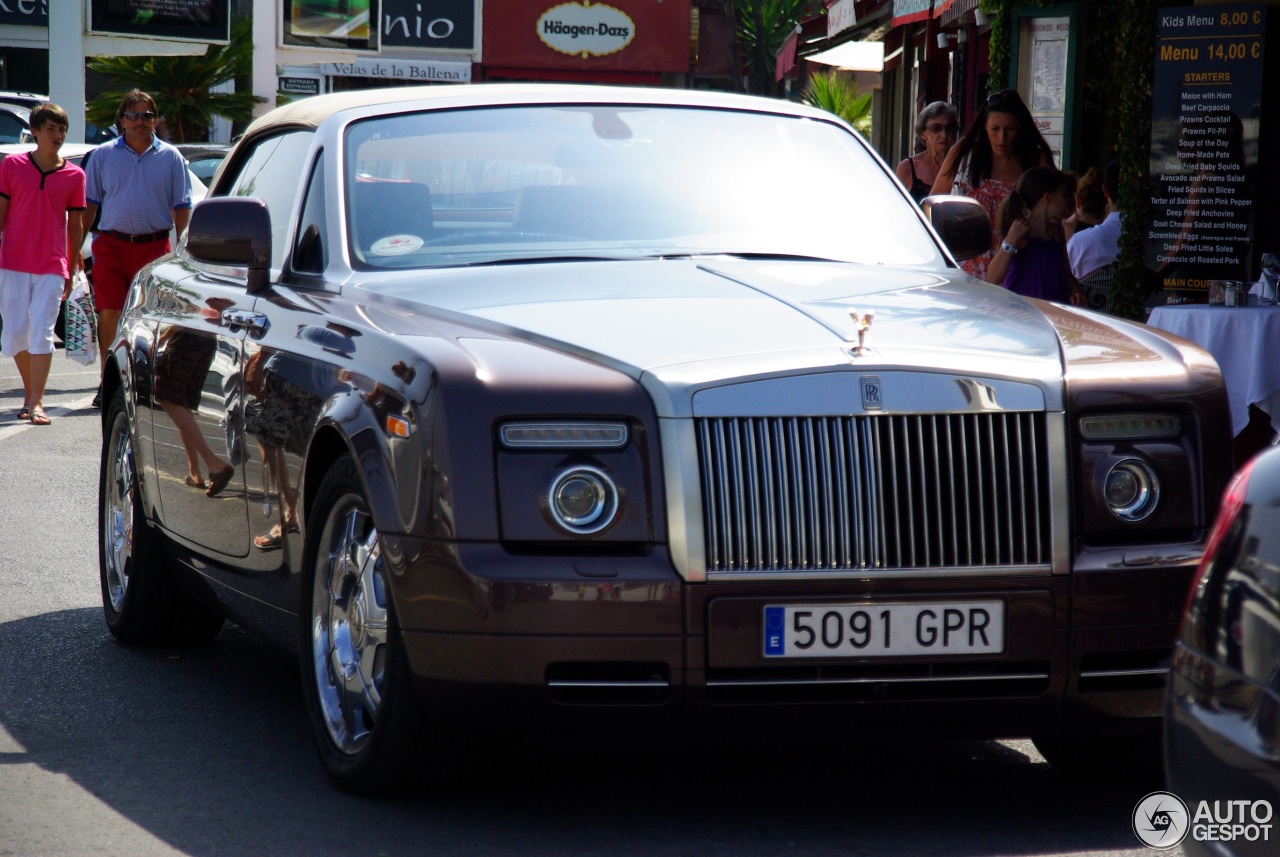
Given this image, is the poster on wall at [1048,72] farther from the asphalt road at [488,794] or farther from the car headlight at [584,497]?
the car headlight at [584,497]

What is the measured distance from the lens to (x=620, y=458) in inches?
155

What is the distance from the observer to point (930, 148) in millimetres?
12023

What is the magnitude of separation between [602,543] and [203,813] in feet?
3.91

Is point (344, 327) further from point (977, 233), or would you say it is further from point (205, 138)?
point (205, 138)

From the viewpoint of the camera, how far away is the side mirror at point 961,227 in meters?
5.73

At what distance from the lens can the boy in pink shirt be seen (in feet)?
41.4

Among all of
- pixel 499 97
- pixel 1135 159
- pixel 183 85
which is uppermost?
pixel 499 97

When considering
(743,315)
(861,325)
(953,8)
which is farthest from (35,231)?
(861,325)

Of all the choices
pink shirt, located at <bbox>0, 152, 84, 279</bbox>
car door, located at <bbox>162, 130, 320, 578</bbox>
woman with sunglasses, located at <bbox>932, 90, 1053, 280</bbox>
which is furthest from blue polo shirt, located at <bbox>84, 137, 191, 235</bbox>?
car door, located at <bbox>162, 130, 320, 578</bbox>

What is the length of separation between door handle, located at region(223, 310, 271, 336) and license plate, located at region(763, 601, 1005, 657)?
178cm

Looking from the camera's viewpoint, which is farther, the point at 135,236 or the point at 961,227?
the point at 135,236

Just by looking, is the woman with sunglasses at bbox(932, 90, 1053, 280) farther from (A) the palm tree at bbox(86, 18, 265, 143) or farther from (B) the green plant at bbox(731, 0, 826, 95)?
(B) the green plant at bbox(731, 0, 826, 95)

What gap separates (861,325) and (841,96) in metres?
28.9

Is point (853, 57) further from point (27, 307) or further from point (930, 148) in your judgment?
point (27, 307)
